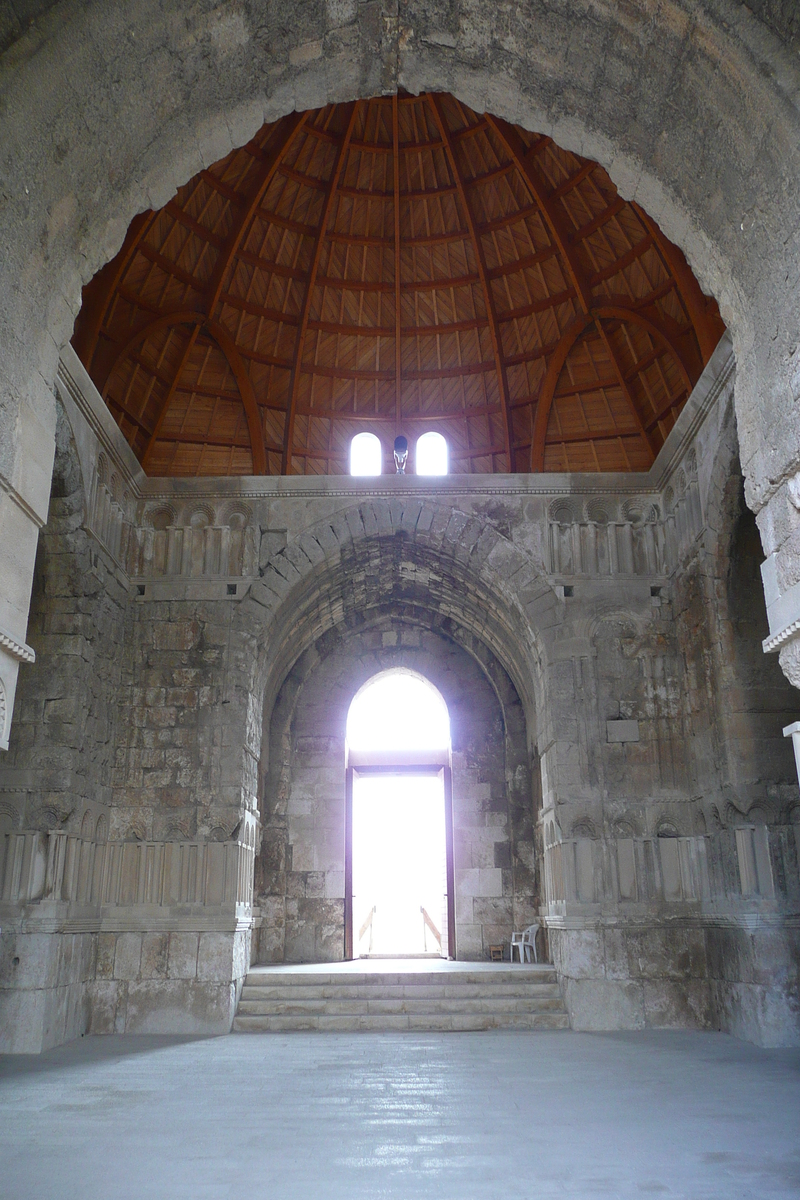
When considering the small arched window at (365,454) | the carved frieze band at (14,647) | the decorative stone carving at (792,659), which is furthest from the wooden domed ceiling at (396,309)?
the decorative stone carving at (792,659)

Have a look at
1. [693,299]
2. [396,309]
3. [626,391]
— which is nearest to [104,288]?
[396,309]

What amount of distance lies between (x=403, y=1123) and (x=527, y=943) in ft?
28.8

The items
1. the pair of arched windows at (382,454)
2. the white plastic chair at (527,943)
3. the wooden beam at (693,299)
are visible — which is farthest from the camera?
the pair of arched windows at (382,454)

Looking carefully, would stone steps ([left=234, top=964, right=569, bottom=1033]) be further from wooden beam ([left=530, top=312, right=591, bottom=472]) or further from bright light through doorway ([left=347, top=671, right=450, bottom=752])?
wooden beam ([left=530, top=312, right=591, bottom=472])

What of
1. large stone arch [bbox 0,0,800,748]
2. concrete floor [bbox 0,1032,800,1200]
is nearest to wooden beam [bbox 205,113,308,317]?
large stone arch [bbox 0,0,800,748]

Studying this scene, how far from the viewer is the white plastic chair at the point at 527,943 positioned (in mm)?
13930

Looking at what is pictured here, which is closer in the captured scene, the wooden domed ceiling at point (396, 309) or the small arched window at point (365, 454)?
the wooden domed ceiling at point (396, 309)

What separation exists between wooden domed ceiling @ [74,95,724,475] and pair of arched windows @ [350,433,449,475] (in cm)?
17

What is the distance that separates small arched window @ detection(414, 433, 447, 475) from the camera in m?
14.8

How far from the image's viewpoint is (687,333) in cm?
1226

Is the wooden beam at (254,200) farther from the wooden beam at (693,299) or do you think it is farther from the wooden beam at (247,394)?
the wooden beam at (693,299)

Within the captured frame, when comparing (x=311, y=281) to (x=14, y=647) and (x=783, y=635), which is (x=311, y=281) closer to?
(x=14, y=647)

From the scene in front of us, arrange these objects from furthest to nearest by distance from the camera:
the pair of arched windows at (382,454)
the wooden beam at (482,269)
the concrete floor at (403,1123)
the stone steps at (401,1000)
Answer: the pair of arched windows at (382,454) < the wooden beam at (482,269) < the stone steps at (401,1000) < the concrete floor at (403,1123)

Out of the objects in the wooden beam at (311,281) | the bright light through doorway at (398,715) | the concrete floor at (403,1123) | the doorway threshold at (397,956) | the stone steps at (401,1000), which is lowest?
the concrete floor at (403,1123)
